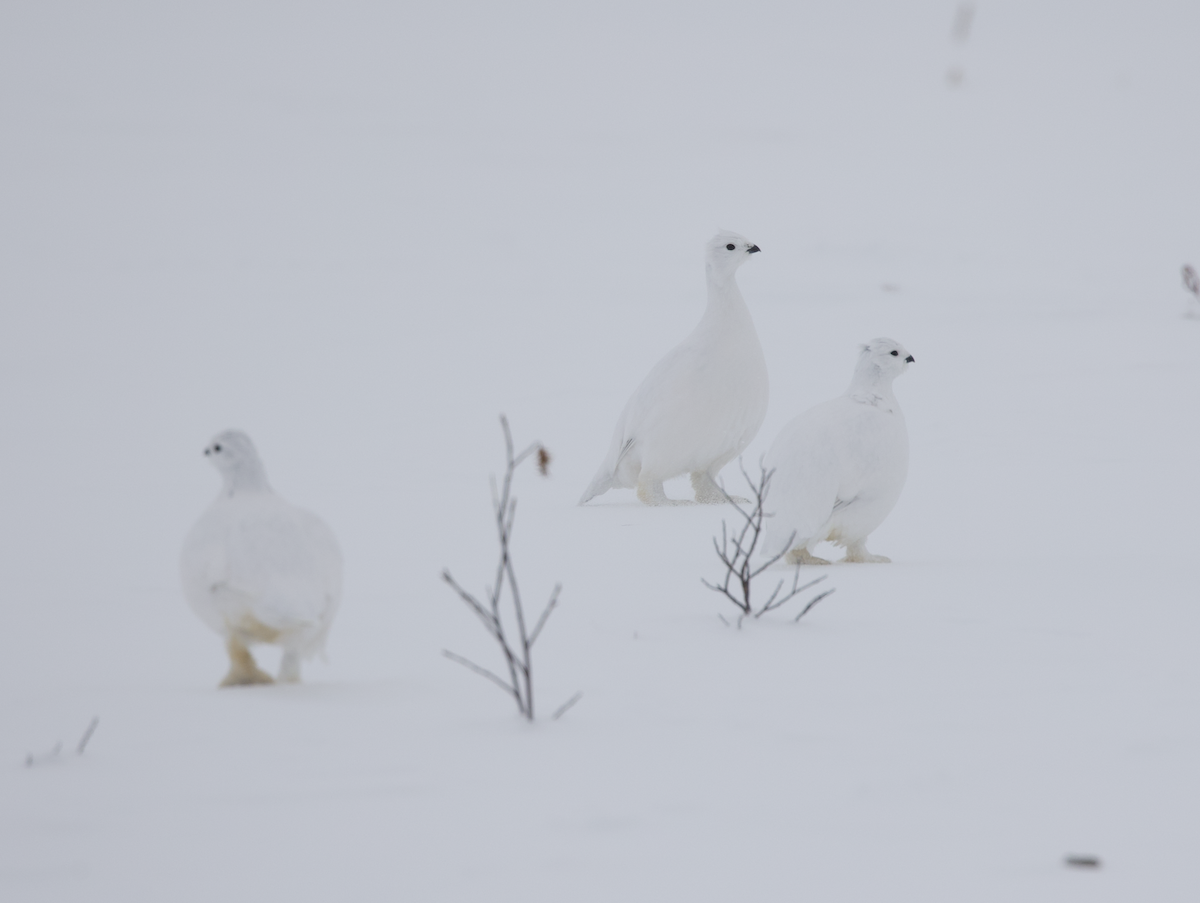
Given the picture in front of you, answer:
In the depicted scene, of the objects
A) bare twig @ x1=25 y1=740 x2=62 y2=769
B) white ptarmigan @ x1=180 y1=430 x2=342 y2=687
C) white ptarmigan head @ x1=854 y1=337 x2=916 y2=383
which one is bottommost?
bare twig @ x1=25 y1=740 x2=62 y2=769

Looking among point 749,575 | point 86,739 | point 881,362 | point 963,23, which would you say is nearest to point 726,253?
point 881,362

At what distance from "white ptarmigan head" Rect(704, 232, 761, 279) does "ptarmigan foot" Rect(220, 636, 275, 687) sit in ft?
11.1

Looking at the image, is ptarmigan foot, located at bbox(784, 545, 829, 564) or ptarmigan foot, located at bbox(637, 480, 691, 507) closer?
ptarmigan foot, located at bbox(784, 545, 829, 564)

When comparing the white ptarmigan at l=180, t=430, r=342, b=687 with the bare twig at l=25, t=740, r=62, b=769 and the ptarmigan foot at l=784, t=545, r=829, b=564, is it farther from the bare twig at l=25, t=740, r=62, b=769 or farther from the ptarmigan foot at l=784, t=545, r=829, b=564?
the ptarmigan foot at l=784, t=545, r=829, b=564

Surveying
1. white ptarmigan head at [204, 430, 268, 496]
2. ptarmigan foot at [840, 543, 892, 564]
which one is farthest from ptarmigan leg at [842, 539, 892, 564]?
white ptarmigan head at [204, 430, 268, 496]

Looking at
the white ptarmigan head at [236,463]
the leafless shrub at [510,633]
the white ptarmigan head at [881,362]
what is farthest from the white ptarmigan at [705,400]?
the white ptarmigan head at [236,463]

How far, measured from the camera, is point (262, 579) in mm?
3402

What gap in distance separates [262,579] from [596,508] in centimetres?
306

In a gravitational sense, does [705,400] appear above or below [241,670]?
above

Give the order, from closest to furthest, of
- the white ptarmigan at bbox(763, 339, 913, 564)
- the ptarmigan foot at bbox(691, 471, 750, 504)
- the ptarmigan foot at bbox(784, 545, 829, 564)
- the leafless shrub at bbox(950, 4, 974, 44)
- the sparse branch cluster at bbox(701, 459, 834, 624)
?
the sparse branch cluster at bbox(701, 459, 834, 624), the white ptarmigan at bbox(763, 339, 913, 564), the ptarmigan foot at bbox(784, 545, 829, 564), the ptarmigan foot at bbox(691, 471, 750, 504), the leafless shrub at bbox(950, 4, 974, 44)

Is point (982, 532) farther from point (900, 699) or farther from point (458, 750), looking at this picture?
point (458, 750)

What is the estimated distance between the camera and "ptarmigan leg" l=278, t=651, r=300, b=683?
3.58 metres

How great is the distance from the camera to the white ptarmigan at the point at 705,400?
20.3ft

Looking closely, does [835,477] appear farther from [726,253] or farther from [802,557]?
[726,253]
